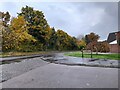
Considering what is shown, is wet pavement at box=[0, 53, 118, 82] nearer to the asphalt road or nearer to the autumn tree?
the asphalt road

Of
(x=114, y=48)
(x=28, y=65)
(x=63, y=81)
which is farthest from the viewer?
(x=114, y=48)

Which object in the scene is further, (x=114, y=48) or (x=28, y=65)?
(x=114, y=48)

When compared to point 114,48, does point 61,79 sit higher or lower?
lower

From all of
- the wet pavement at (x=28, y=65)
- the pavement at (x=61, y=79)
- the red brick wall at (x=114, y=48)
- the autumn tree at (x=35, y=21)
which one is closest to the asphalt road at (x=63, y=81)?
the pavement at (x=61, y=79)

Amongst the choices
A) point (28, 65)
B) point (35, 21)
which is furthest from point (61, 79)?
point (35, 21)

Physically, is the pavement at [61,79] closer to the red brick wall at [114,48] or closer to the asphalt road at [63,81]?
the asphalt road at [63,81]

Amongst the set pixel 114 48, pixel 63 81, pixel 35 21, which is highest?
pixel 35 21

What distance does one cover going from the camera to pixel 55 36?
53438 mm

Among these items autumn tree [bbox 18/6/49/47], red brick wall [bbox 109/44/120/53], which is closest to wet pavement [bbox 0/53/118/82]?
red brick wall [bbox 109/44/120/53]

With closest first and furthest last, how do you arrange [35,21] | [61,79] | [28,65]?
[61,79], [28,65], [35,21]

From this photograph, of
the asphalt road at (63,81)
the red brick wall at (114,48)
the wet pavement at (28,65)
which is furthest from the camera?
the red brick wall at (114,48)

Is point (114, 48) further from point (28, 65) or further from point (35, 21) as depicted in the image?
point (28, 65)

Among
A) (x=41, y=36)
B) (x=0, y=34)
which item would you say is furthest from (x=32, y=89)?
(x=41, y=36)

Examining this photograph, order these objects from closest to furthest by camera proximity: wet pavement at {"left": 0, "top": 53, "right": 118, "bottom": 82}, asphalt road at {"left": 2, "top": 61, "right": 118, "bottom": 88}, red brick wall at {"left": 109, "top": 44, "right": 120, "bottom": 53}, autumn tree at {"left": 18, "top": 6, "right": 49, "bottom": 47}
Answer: asphalt road at {"left": 2, "top": 61, "right": 118, "bottom": 88}, wet pavement at {"left": 0, "top": 53, "right": 118, "bottom": 82}, red brick wall at {"left": 109, "top": 44, "right": 120, "bottom": 53}, autumn tree at {"left": 18, "top": 6, "right": 49, "bottom": 47}
